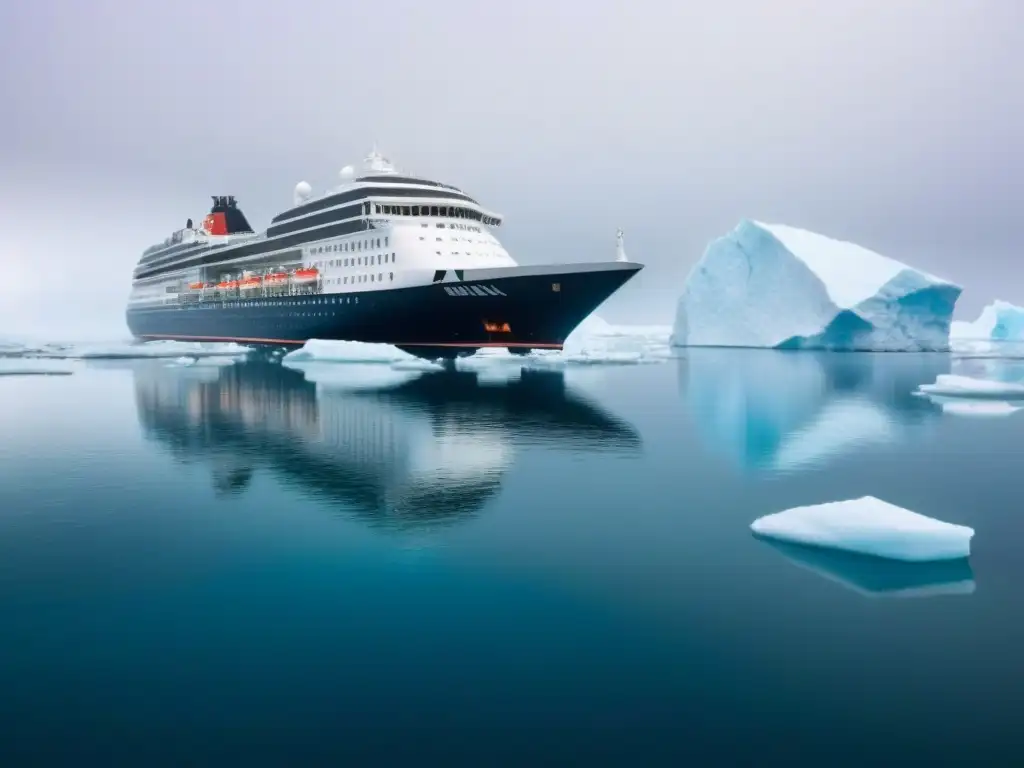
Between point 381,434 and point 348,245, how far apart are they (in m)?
24.2

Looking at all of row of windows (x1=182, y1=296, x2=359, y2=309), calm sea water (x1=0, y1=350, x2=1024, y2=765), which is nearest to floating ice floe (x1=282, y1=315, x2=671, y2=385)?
row of windows (x1=182, y1=296, x2=359, y2=309)

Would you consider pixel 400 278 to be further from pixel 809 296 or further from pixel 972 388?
pixel 809 296

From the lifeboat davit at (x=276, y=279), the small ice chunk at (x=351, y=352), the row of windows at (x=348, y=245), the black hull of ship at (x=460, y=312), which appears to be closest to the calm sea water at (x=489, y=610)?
the black hull of ship at (x=460, y=312)

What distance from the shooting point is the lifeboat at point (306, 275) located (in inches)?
1525

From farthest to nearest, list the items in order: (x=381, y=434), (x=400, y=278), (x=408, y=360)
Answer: (x=408, y=360) < (x=400, y=278) < (x=381, y=434)

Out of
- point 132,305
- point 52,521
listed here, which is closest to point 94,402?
point 52,521

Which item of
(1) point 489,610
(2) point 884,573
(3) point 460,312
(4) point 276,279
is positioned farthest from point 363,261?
(2) point 884,573

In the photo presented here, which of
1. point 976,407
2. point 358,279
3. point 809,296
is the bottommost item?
point 976,407

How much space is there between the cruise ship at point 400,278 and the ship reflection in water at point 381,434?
18.0 feet

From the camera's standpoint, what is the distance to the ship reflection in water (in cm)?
980

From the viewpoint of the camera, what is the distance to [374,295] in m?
34.2

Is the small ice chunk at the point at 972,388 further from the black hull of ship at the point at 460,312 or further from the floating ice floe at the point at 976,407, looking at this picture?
the black hull of ship at the point at 460,312

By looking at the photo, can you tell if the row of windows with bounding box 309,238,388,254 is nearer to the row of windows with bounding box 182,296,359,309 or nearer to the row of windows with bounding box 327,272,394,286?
the row of windows with bounding box 327,272,394,286

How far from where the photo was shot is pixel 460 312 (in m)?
31.8
